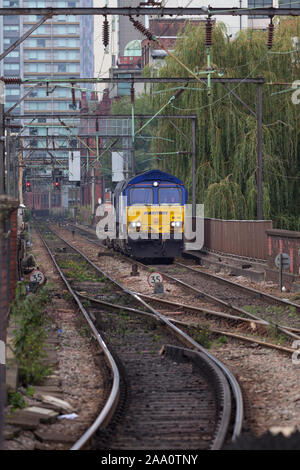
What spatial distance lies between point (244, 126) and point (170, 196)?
523cm

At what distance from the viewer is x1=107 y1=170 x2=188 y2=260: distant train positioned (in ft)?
97.9

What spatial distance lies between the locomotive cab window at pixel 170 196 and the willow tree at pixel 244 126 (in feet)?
9.29

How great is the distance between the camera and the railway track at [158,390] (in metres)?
7.88

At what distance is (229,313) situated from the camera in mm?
16797

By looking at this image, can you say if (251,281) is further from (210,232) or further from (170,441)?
(170,441)

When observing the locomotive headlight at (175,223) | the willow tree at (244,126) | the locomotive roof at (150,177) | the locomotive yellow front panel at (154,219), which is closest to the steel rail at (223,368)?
the locomotive yellow front panel at (154,219)

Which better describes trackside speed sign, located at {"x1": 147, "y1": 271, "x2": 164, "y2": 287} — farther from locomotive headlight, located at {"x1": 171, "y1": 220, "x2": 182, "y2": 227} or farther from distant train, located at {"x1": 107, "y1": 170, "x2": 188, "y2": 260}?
locomotive headlight, located at {"x1": 171, "y1": 220, "x2": 182, "y2": 227}

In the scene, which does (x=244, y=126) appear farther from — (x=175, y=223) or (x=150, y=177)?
(x=175, y=223)

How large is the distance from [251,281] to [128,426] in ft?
54.1

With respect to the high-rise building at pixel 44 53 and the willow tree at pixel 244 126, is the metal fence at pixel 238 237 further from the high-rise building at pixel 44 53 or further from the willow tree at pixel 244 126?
the high-rise building at pixel 44 53

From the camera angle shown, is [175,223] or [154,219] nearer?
[154,219]

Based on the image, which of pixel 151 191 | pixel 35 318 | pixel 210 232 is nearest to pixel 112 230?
pixel 210 232

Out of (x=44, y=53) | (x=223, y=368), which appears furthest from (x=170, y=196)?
(x=44, y=53)

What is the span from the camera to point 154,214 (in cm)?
2994
